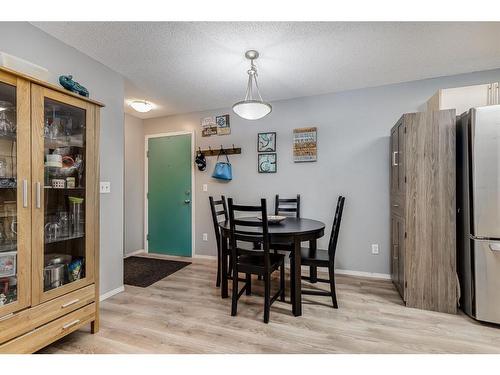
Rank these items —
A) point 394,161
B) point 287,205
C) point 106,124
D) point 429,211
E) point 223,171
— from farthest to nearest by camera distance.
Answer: point 223,171 < point 287,205 < point 394,161 < point 106,124 < point 429,211

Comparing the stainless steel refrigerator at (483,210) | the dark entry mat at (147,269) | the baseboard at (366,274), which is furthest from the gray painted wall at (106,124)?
the stainless steel refrigerator at (483,210)

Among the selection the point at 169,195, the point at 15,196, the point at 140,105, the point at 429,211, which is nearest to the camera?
the point at 15,196

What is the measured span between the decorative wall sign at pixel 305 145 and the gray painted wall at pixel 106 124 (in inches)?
85.0

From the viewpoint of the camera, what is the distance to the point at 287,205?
133 inches

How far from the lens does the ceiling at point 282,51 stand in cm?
193

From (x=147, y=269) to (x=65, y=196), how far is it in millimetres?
1911

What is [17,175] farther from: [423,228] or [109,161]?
[423,228]

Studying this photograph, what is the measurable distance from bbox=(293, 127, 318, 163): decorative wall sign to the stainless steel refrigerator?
1572 millimetres

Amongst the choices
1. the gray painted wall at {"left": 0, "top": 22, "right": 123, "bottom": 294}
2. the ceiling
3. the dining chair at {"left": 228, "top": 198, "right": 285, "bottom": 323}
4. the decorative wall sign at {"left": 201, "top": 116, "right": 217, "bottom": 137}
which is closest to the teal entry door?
the decorative wall sign at {"left": 201, "top": 116, "right": 217, "bottom": 137}

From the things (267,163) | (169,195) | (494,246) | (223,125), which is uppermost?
(223,125)

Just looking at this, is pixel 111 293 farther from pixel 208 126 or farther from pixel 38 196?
pixel 208 126

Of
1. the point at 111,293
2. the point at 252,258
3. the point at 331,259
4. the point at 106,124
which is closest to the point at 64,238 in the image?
the point at 111,293

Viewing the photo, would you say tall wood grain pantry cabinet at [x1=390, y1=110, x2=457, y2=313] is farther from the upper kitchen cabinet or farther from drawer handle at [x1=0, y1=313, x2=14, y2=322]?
drawer handle at [x1=0, y1=313, x2=14, y2=322]

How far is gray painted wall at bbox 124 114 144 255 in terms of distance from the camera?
4090mm
